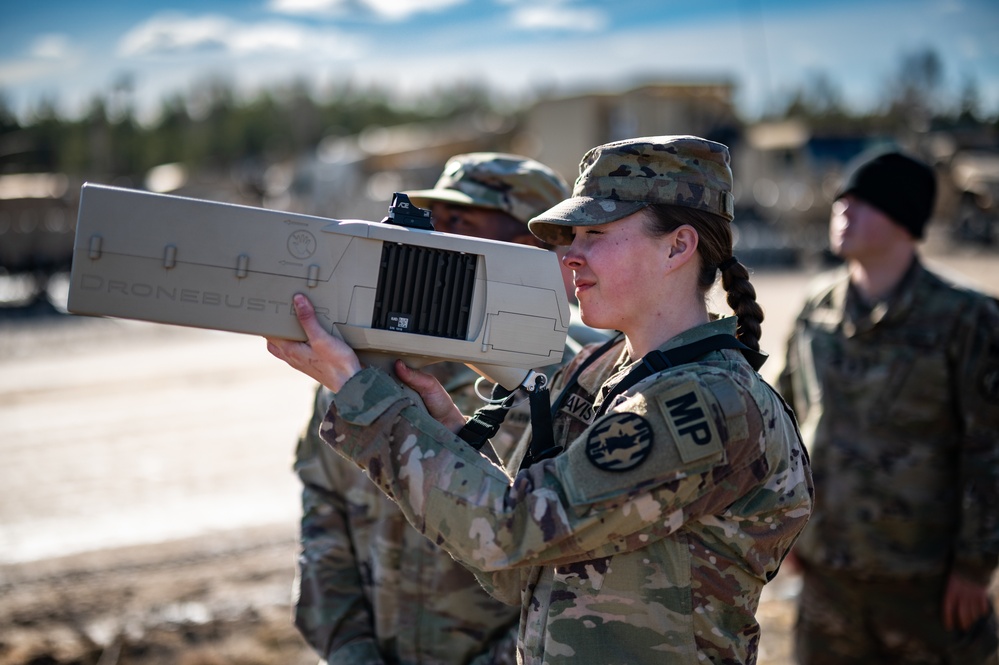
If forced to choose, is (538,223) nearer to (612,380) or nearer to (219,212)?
(612,380)

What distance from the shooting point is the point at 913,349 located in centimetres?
352

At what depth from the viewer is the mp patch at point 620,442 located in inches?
62.1

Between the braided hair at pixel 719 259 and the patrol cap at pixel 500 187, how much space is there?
0.98m

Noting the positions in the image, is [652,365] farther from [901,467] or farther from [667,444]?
[901,467]

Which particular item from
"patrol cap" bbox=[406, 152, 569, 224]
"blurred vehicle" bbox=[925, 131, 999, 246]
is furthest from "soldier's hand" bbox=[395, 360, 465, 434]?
"blurred vehicle" bbox=[925, 131, 999, 246]

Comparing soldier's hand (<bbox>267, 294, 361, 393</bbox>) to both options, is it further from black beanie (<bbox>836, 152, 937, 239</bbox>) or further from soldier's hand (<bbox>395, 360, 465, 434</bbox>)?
black beanie (<bbox>836, 152, 937, 239</bbox>)

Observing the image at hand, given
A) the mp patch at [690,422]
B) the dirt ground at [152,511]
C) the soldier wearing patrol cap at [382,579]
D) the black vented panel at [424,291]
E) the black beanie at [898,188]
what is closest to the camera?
the mp patch at [690,422]

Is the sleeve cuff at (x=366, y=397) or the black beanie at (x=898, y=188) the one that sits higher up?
the black beanie at (x=898, y=188)

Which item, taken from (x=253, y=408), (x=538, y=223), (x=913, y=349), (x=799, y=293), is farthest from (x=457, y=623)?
(x=799, y=293)

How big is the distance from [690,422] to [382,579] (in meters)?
1.29

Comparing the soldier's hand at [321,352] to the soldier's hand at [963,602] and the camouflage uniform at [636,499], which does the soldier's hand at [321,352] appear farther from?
the soldier's hand at [963,602]

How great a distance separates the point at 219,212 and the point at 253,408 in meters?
8.61

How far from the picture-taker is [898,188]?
3.70 metres

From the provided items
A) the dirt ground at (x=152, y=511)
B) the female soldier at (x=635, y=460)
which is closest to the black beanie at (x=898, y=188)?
the dirt ground at (x=152, y=511)
